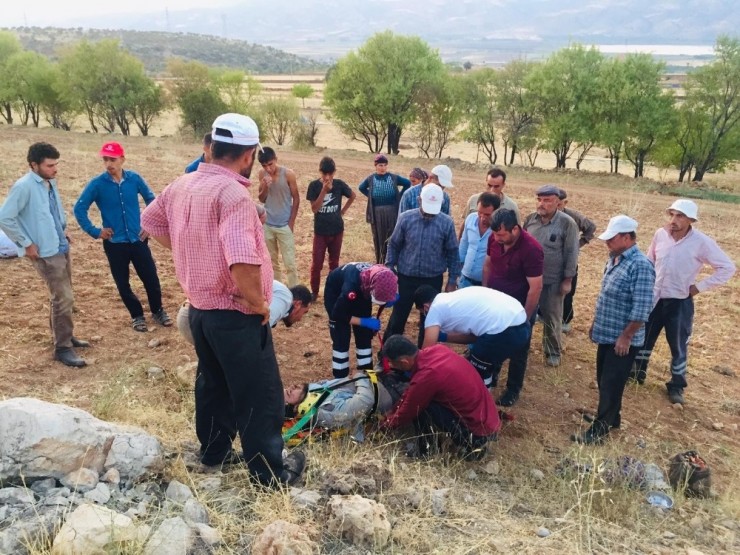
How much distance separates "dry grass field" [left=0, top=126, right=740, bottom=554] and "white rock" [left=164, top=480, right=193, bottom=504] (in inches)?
2.7

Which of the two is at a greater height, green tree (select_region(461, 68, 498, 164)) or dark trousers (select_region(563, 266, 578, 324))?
green tree (select_region(461, 68, 498, 164))

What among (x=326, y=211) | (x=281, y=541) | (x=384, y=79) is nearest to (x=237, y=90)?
(x=384, y=79)

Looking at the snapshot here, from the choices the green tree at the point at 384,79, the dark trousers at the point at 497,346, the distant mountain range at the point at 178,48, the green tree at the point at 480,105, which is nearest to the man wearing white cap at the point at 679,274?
the dark trousers at the point at 497,346

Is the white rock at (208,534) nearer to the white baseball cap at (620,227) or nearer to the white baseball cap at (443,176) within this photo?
the white baseball cap at (620,227)

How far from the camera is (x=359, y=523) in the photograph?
8.80 feet

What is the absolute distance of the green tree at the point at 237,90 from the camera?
3118 centimetres

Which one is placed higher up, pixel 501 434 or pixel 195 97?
pixel 195 97

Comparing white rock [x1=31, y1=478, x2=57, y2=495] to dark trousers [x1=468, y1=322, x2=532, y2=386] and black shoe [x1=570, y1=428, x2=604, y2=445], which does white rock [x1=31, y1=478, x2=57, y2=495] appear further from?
black shoe [x1=570, y1=428, x2=604, y2=445]

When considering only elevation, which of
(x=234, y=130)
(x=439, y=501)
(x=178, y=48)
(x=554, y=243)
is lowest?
(x=439, y=501)

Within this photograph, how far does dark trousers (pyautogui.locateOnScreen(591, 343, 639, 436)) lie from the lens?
4.22 metres

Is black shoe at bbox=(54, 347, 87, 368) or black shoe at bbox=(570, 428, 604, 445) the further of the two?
black shoe at bbox=(54, 347, 87, 368)

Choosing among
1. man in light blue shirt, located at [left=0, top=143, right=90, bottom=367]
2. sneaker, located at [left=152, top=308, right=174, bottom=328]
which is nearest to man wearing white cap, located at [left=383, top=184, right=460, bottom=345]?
sneaker, located at [left=152, top=308, right=174, bottom=328]

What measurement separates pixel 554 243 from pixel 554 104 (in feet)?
62.4

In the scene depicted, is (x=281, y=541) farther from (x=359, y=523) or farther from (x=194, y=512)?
(x=194, y=512)
